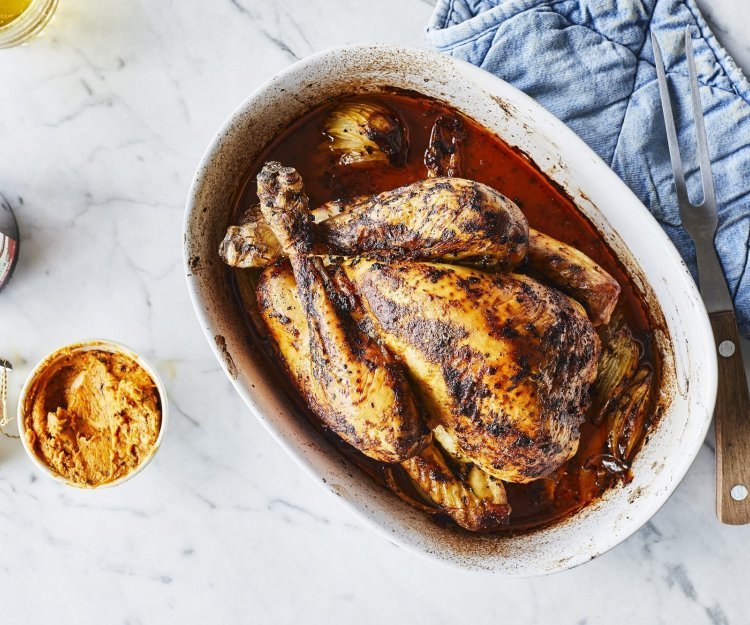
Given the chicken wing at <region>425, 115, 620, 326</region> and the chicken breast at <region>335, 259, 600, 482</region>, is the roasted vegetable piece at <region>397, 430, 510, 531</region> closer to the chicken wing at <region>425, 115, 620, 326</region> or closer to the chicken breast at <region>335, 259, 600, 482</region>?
the chicken breast at <region>335, 259, 600, 482</region>

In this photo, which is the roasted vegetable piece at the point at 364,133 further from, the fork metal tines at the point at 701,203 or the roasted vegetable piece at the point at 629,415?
the roasted vegetable piece at the point at 629,415

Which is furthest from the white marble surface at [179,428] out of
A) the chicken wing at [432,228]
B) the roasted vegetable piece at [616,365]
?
the chicken wing at [432,228]

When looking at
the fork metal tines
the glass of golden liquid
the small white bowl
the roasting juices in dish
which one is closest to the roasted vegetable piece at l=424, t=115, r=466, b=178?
the roasting juices in dish

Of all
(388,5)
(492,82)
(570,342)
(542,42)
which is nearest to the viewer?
(570,342)

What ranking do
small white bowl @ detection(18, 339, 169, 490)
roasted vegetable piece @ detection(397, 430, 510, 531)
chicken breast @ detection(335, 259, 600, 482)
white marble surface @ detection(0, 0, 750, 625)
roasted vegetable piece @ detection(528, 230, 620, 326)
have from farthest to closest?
white marble surface @ detection(0, 0, 750, 625) < small white bowl @ detection(18, 339, 169, 490) < roasted vegetable piece @ detection(397, 430, 510, 531) < roasted vegetable piece @ detection(528, 230, 620, 326) < chicken breast @ detection(335, 259, 600, 482)

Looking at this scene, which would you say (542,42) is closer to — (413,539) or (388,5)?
(388,5)

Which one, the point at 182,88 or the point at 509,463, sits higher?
the point at 182,88

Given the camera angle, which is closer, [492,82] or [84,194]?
[492,82]

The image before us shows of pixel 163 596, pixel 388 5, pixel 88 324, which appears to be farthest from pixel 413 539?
pixel 388 5
